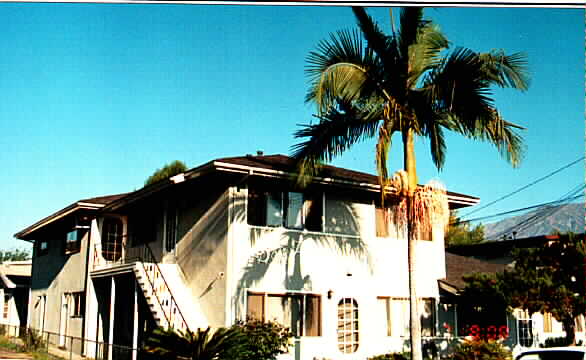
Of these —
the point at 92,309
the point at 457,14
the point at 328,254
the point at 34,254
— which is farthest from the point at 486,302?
the point at 34,254

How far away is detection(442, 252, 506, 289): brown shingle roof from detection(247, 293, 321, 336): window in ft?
16.8

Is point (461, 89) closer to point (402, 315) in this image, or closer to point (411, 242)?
point (411, 242)

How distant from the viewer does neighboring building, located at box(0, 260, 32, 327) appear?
3459 cm

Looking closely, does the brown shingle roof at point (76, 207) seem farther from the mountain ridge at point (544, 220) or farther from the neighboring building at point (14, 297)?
the mountain ridge at point (544, 220)

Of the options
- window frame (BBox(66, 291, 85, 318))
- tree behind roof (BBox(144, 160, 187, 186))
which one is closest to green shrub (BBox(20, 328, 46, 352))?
window frame (BBox(66, 291, 85, 318))

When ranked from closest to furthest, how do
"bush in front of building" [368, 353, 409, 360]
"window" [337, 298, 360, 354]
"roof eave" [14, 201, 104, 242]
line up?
"bush in front of building" [368, 353, 409, 360] → "window" [337, 298, 360, 354] → "roof eave" [14, 201, 104, 242]

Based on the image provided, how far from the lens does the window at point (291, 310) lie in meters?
17.6

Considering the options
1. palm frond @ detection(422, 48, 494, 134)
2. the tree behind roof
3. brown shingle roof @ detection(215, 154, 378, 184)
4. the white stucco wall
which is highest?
the tree behind roof

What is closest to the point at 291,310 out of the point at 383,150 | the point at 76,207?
the point at 383,150

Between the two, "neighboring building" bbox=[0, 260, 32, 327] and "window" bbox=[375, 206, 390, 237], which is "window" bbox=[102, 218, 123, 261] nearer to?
"window" bbox=[375, 206, 390, 237]

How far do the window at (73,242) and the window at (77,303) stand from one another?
1654 mm

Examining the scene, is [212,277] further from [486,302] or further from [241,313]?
[486,302]

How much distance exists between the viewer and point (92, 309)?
2291 cm

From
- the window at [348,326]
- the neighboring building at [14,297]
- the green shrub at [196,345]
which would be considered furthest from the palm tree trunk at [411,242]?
the neighboring building at [14,297]
